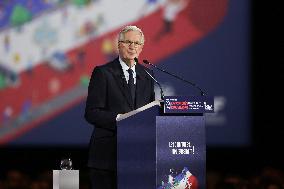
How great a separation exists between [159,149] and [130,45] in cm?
63

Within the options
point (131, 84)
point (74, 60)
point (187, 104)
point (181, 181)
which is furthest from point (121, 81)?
point (74, 60)

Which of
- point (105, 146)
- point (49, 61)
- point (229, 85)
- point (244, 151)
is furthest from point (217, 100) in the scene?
point (105, 146)

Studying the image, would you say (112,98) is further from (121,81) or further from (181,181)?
(181,181)

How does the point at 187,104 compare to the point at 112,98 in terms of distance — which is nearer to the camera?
the point at 187,104

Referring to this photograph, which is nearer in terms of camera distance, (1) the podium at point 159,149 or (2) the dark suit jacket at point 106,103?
(1) the podium at point 159,149

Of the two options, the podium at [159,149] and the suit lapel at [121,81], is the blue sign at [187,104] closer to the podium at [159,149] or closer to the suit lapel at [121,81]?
the podium at [159,149]

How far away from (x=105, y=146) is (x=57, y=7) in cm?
402

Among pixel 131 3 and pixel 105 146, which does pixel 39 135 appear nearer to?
pixel 131 3

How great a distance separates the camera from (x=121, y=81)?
394 centimetres

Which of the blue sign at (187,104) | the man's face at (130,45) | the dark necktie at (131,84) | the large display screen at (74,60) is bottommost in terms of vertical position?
the blue sign at (187,104)

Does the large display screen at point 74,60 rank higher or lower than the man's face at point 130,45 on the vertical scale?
higher

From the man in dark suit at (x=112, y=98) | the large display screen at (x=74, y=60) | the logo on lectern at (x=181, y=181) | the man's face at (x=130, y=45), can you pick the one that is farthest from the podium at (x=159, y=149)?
the large display screen at (x=74, y=60)

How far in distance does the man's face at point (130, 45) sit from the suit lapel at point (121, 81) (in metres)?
0.10

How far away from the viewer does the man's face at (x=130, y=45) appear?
3.82 metres
